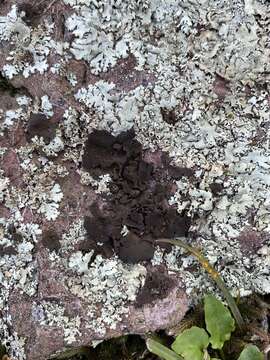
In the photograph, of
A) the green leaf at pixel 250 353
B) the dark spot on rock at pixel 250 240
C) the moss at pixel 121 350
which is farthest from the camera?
the moss at pixel 121 350

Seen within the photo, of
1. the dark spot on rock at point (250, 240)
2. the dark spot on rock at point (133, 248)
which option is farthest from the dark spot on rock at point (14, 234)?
the dark spot on rock at point (250, 240)

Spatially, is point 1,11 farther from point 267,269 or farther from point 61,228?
point 267,269

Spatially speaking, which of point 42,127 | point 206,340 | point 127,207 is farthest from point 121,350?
point 42,127

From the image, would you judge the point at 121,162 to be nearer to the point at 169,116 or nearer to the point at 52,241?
the point at 169,116

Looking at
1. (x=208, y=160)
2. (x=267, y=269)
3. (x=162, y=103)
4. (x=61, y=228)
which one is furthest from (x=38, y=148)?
(x=267, y=269)

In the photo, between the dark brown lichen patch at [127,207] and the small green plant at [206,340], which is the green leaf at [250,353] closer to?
the small green plant at [206,340]

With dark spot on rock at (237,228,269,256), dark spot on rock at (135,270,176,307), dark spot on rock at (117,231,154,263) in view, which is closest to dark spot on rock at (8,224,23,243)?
dark spot on rock at (117,231,154,263)
